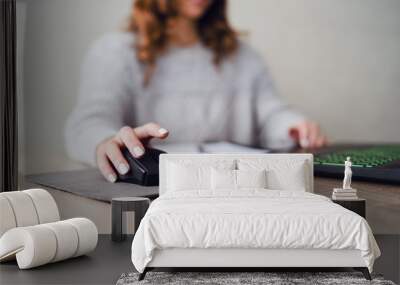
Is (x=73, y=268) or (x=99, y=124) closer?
(x=73, y=268)

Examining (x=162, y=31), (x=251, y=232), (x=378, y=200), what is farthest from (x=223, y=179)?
(x=162, y=31)

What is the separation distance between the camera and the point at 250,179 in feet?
18.5

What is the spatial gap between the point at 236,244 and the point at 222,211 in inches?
9.6

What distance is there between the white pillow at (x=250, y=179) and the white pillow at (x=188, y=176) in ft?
0.88

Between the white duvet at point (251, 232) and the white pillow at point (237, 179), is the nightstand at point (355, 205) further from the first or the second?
the white duvet at point (251, 232)

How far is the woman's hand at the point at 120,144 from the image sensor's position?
6.27 metres

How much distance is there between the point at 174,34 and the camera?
634 centimetres

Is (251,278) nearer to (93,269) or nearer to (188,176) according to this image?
(93,269)

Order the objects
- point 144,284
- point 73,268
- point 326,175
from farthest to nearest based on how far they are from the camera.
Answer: point 326,175 → point 73,268 → point 144,284

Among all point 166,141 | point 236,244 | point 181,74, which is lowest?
point 236,244

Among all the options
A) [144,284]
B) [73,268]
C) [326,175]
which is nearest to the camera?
[144,284]

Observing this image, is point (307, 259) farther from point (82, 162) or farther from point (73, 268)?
point (82, 162)

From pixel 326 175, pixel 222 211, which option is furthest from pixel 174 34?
pixel 222 211

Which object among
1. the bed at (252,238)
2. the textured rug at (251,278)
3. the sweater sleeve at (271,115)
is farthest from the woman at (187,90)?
the textured rug at (251,278)
